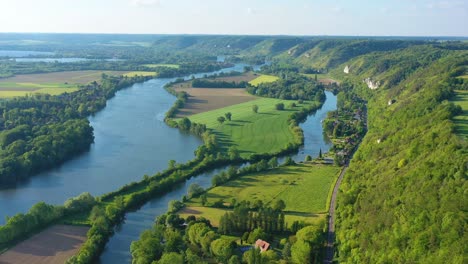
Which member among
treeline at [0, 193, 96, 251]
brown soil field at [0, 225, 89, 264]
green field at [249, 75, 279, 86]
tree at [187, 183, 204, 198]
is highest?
green field at [249, 75, 279, 86]

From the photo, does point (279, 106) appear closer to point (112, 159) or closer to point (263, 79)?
point (112, 159)

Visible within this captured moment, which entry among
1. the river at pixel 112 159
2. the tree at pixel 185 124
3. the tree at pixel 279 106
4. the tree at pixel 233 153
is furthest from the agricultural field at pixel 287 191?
the tree at pixel 279 106

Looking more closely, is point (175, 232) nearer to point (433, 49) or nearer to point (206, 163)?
point (206, 163)

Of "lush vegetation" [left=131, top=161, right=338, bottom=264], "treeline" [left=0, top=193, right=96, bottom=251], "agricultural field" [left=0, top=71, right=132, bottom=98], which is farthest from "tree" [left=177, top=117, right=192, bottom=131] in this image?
"agricultural field" [left=0, top=71, right=132, bottom=98]

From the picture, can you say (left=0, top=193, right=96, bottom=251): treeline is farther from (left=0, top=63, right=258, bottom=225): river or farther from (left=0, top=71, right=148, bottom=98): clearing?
(left=0, top=71, right=148, bottom=98): clearing

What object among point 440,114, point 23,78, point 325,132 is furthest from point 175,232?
point 23,78

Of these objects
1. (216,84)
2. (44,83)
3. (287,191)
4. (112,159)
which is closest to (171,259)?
(287,191)

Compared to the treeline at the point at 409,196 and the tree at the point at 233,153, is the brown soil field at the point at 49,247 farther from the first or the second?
the tree at the point at 233,153

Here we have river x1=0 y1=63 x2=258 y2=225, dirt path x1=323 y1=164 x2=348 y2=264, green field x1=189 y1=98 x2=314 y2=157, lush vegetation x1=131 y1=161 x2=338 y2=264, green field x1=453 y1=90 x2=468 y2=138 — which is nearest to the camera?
lush vegetation x1=131 y1=161 x2=338 y2=264
